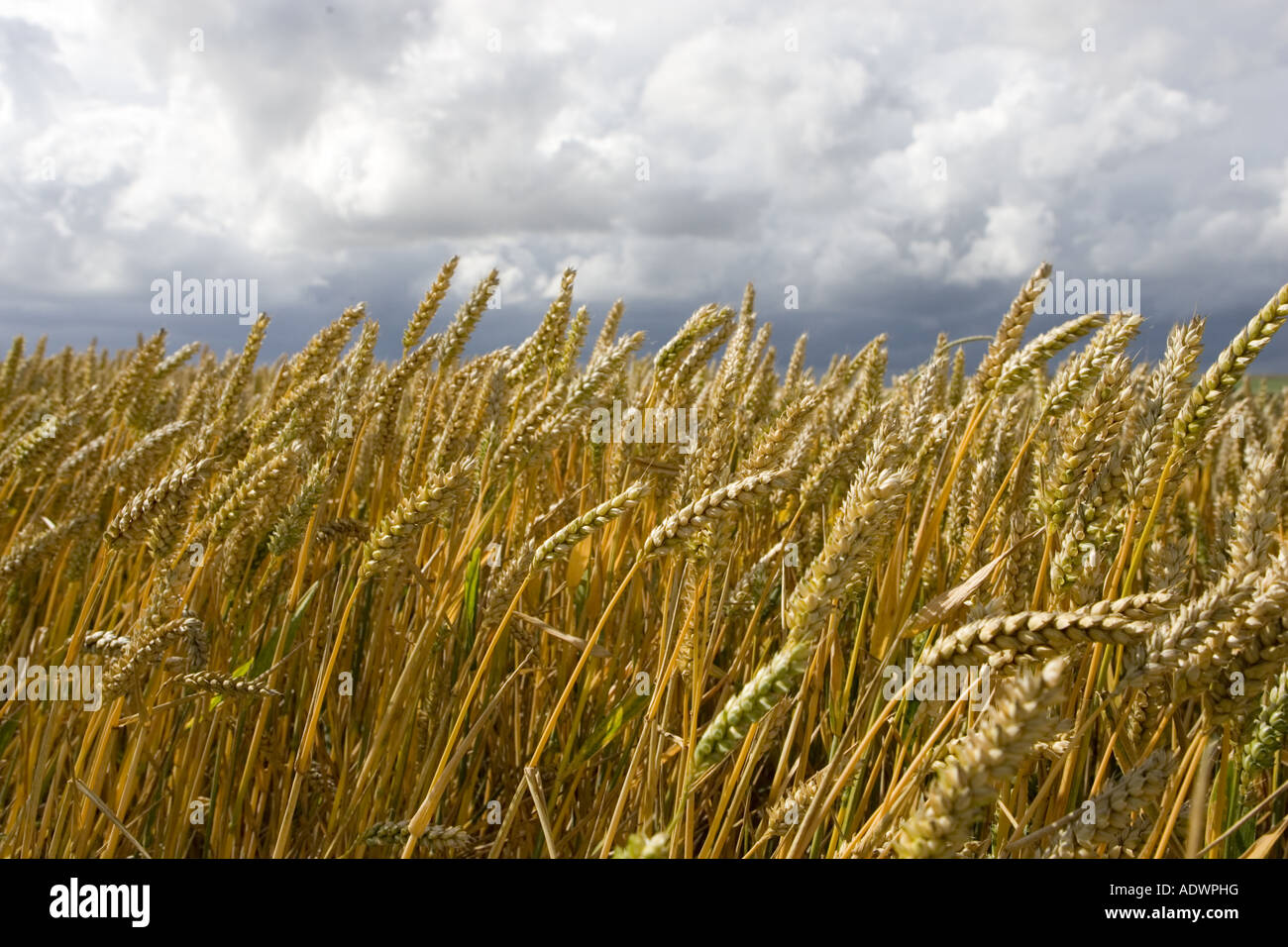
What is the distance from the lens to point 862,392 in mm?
2838

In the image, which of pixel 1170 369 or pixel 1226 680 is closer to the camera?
pixel 1226 680

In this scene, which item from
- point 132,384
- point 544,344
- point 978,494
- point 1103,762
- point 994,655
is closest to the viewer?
point 994,655

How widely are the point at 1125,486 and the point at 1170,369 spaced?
0.79 ft

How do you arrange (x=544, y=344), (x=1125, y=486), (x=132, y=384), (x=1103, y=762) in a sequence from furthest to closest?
1. (x=132, y=384)
2. (x=544, y=344)
3. (x=1125, y=486)
4. (x=1103, y=762)

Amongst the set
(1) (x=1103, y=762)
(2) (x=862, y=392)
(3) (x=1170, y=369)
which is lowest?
(1) (x=1103, y=762)

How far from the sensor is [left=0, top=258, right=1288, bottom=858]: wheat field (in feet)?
3.50

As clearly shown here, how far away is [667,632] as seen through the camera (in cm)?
141

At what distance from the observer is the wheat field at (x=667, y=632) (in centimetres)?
107

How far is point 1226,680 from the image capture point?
1101 millimetres

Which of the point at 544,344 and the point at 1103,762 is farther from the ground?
the point at 544,344
